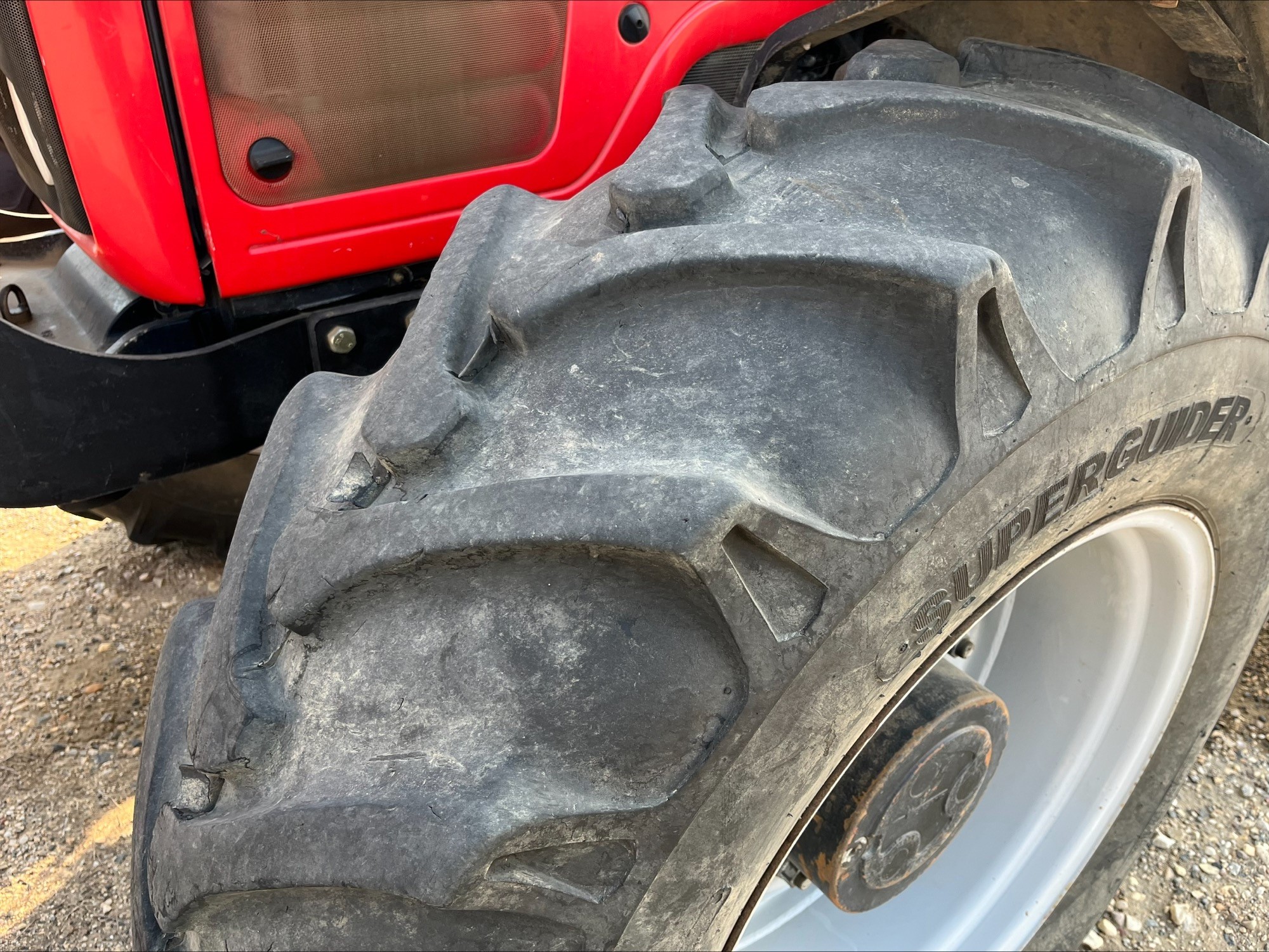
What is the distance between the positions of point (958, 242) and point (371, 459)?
0.41 meters

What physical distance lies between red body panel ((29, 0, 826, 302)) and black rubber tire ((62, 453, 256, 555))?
59cm

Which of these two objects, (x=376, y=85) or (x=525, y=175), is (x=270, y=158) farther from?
(x=525, y=175)

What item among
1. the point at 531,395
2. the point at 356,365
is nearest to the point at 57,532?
the point at 356,365

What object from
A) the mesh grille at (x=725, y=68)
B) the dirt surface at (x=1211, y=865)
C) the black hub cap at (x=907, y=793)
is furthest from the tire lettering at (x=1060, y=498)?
the dirt surface at (x=1211, y=865)

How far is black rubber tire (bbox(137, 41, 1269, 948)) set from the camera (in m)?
0.62

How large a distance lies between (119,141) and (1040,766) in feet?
3.87

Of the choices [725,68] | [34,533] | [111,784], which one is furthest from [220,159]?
[34,533]

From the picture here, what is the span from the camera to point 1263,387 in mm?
900

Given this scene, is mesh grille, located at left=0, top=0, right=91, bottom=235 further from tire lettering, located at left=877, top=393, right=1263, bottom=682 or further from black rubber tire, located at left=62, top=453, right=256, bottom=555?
tire lettering, located at left=877, top=393, right=1263, bottom=682

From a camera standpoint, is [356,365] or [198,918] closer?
[198,918]

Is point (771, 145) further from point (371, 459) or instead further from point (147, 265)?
point (147, 265)

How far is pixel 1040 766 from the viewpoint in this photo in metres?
1.25

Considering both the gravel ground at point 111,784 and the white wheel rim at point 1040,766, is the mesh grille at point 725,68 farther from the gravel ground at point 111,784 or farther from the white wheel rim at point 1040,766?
the gravel ground at point 111,784

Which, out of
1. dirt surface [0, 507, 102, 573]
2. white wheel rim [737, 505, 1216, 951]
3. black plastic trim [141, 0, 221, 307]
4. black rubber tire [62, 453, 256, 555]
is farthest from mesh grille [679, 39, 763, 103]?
dirt surface [0, 507, 102, 573]
